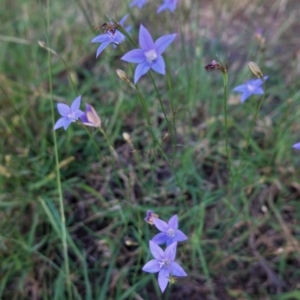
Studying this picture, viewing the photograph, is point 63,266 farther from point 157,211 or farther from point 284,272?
point 284,272

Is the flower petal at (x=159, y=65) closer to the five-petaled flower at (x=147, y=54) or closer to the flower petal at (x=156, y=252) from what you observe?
the five-petaled flower at (x=147, y=54)

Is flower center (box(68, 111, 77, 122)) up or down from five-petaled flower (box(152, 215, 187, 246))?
up

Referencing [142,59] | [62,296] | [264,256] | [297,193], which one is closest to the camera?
[142,59]

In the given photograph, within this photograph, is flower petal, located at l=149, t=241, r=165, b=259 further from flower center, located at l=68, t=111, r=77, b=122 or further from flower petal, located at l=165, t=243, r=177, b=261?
flower center, located at l=68, t=111, r=77, b=122

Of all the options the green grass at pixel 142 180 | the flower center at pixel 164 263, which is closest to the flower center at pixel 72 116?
the green grass at pixel 142 180

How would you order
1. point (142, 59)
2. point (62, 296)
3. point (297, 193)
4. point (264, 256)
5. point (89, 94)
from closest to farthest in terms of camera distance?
point (142, 59) → point (62, 296) → point (264, 256) → point (297, 193) → point (89, 94)

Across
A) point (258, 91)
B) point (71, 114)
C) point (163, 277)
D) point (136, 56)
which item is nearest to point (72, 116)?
point (71, 114)

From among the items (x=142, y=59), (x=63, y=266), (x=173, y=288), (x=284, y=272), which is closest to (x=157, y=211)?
(x=173, y=288)

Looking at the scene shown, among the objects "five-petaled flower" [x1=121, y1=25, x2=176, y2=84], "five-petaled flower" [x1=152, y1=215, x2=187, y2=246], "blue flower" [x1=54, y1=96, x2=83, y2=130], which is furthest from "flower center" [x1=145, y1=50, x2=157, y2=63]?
"five-petaled flower" [x1=152, y1=215, x2=187, y2=246]
